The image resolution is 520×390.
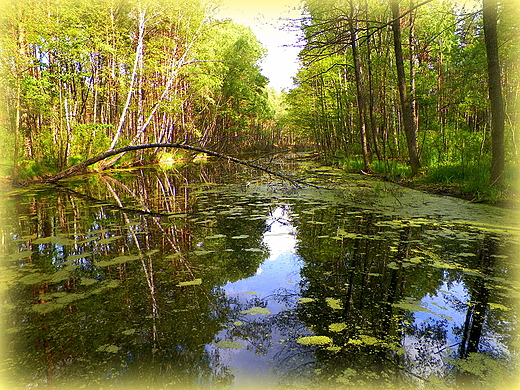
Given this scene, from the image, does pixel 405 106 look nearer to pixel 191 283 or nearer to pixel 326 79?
pixel 191 283

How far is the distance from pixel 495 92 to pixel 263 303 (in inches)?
232

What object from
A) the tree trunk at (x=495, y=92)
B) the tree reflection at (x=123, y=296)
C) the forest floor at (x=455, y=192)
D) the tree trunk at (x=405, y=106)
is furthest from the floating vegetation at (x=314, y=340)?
the tree trunk at (x=405, y=106)

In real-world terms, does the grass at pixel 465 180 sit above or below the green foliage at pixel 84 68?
below

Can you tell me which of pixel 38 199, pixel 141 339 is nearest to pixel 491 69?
pixel 141 339

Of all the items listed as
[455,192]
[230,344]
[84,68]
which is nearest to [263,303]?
[230,344]

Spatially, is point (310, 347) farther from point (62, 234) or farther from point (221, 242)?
point (62, 234)

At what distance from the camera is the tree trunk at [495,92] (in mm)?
5066

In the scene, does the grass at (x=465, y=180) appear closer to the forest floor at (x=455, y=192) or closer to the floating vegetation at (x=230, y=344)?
the forest floor at (x=455, y=192)

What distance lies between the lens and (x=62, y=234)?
398cm

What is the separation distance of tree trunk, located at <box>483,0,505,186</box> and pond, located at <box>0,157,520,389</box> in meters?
1.03

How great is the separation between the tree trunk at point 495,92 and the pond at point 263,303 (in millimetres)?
1025

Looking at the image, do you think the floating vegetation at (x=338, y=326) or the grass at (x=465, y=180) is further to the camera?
the grass at (x=465, y=180)

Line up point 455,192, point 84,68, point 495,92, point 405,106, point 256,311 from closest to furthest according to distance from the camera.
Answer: point 256,311 < point 495,92 < point 455,192 < point 405,106 < point 84,68

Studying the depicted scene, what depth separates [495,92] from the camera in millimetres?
5121
